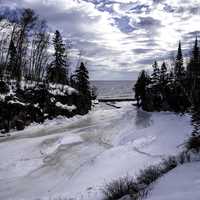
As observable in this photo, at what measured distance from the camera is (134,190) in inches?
256

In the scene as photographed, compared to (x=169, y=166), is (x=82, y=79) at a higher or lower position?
higher

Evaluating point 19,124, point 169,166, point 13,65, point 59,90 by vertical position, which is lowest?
point 19,124

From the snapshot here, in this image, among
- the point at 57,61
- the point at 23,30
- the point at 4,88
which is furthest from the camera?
the point at 57,61

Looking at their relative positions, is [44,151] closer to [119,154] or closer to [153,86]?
[119,154]

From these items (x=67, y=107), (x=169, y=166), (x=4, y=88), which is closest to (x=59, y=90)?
(x=67, y=107)

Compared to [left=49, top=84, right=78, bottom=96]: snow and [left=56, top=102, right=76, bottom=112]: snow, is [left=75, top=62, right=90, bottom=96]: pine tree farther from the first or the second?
[left=56, top=102, right=76, bottom=112]: snow

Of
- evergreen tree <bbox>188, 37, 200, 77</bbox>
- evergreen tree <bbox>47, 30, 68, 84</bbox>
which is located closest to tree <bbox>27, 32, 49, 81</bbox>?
evergreen tree <bbox>47, 30, 68, 84</bbox>

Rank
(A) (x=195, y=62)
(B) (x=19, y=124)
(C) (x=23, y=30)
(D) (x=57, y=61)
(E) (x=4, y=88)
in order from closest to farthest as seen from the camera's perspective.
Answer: (B) (x=19, y=124), (E) (x=4, y=88), (C) (x=23, y=30), (A) (x=195, y=62), (D) (x=57, y=61)

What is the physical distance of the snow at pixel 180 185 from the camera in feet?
16.9

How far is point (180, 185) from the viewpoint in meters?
5.97

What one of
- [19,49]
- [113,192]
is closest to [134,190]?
[113,192]

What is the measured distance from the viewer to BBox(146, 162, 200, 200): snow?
5164mm

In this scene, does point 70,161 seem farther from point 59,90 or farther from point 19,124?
point 59,90

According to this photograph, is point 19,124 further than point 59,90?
No
